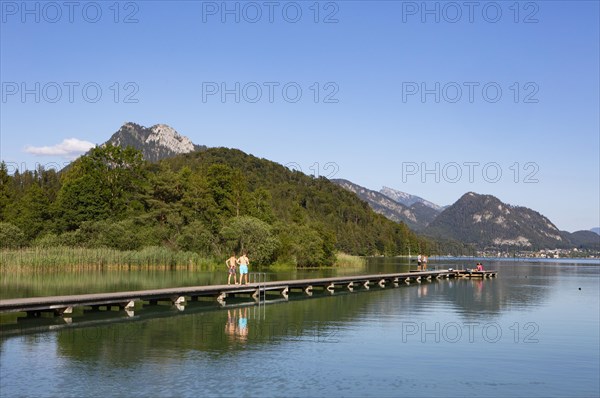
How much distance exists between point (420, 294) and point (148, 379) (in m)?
37.5

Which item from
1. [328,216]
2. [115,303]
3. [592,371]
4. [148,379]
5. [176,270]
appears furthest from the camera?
[328,216]

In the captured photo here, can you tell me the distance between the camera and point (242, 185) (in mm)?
105312

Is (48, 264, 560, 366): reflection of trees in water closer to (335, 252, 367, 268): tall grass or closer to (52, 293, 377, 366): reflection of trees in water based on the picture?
(52, 293, 377, 366): reflection of trees in water

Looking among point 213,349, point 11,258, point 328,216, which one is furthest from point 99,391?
point 328,216

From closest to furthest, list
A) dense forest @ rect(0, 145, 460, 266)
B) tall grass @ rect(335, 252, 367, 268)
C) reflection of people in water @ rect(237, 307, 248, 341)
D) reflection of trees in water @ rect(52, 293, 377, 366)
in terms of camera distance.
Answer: reflection of trees in water @ rect(52, 293, 377, 366)
reflection of people in water @ rect(237, 307, 248, 341)
dense forest @ rect(0, 145, 460, 266)
tall grass @ rect(335, 252, 367, 268)

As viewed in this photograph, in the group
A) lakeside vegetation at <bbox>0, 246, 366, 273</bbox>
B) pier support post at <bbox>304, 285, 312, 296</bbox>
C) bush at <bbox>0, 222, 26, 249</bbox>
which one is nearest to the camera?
pier support post at <bbox>304, 285, 312, 296</bbox>

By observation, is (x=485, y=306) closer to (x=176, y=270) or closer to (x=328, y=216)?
(x=176, y=270)

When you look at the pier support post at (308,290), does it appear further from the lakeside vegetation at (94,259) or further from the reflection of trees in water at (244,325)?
the lakeside vegetation at (94,259)

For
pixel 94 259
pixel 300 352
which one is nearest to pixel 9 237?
pixel 94 259

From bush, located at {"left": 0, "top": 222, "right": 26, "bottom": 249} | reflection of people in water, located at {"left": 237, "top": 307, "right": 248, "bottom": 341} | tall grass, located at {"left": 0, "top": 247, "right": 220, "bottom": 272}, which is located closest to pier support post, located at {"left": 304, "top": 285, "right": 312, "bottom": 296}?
reflection of people in water, located at {"left": 237, "top": 307, "right": 248, "bottom": 341}

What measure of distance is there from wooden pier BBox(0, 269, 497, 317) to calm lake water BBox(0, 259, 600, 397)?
0.77m

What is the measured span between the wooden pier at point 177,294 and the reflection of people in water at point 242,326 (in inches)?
161

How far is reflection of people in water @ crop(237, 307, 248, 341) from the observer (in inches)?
996

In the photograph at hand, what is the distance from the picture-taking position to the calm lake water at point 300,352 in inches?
667
